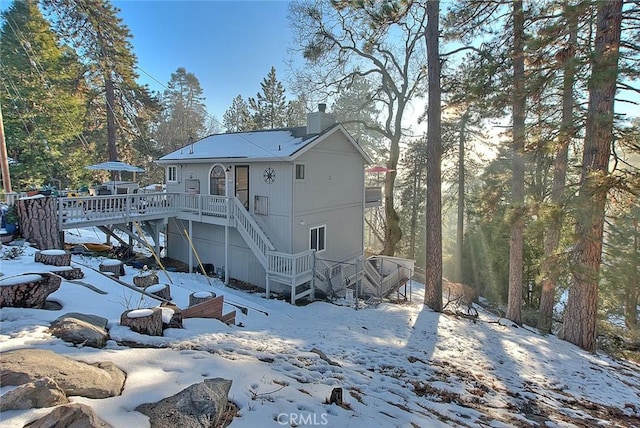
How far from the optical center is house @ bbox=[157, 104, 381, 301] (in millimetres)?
11789

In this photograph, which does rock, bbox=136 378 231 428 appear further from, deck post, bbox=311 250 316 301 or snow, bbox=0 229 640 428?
deck post, bbox=311 250 316 301

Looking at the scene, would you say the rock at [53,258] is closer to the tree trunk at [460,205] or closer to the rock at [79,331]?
the rock at [79,331]

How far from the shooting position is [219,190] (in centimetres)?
1369

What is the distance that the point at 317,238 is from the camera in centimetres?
1345

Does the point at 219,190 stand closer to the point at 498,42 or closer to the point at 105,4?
the point at 498,42

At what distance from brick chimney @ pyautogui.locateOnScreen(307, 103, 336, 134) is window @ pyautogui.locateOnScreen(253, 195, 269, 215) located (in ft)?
10.5

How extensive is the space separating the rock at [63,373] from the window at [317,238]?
10.2 meters

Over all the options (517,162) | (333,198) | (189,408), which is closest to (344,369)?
(189,408)

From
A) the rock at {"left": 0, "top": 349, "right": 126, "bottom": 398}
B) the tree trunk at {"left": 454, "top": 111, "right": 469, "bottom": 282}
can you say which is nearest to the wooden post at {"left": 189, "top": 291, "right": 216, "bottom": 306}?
the rock at {"left": 0, "top": 349, "right": 126, "bottom": 398}

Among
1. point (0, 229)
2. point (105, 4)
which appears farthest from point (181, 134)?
point (0, 229)

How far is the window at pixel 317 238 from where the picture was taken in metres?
13.1

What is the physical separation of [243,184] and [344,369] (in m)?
9.69

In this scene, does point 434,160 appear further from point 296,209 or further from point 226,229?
point 226,229

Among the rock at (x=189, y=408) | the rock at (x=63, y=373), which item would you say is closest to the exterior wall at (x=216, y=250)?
the rock at (x=63, y=373)
